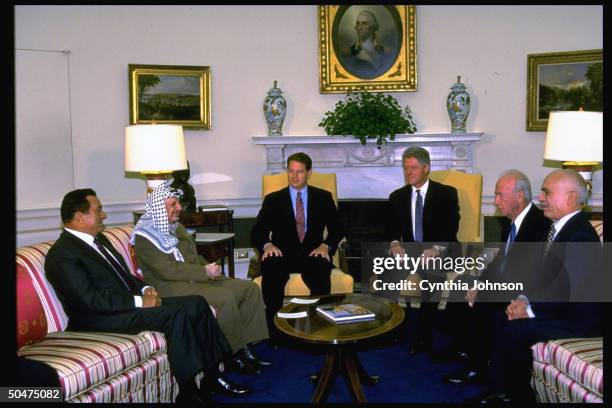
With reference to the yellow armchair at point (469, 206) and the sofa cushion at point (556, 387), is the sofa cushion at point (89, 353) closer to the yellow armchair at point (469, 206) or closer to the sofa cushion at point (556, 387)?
the sofa cushion at point (556, 387)

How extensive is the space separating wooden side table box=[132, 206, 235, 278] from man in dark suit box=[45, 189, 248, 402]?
150 cm

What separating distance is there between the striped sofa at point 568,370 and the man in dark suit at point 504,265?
0.44 m

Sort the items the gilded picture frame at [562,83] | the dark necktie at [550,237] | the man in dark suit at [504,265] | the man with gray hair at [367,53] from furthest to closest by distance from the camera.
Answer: the man with gray hair at [367,53], the gilded picture frame at [562,83], the man in dark suit at [504,265], the dark necktie at [550,237]

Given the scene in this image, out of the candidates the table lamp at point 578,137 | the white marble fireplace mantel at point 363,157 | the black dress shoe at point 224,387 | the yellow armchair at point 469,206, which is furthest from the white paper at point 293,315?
the white marble fireplace mantel at point 363,157

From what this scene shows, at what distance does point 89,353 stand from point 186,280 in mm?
1023

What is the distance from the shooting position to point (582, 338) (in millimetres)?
2971

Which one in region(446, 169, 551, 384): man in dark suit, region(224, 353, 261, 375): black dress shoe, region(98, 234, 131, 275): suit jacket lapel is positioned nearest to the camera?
region(446, 169, 551, 384): man in dark suit

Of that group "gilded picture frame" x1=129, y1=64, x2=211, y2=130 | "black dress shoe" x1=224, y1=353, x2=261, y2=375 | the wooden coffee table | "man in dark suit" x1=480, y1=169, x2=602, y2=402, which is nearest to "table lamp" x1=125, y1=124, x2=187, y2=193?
"gilded picture frame" x1=129, y1=64, x2=211, y2=130

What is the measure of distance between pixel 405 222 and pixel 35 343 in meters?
2.86

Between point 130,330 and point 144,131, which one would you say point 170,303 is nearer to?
point 130,330

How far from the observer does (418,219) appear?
459 cm

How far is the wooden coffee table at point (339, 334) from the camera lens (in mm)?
2916

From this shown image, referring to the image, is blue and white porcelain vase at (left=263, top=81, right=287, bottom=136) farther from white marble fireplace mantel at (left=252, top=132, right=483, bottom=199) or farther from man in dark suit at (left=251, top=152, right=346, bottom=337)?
man in dark suit at (left=251, top=152, right=346, bottom=337)

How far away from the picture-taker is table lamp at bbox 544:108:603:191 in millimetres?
4191
